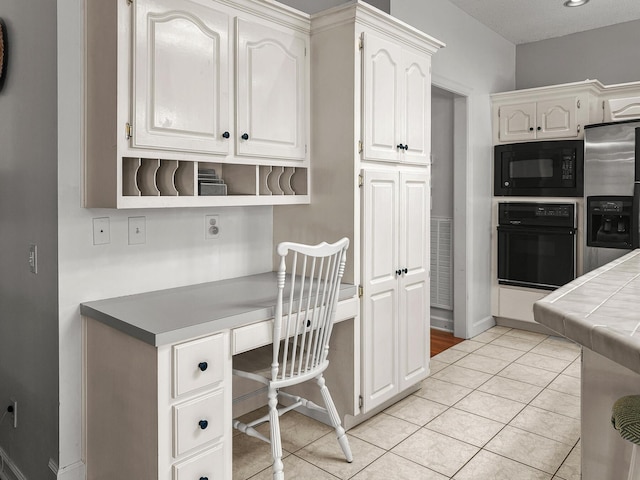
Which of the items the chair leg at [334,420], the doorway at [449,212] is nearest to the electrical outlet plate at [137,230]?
the chair leg at [334,420]

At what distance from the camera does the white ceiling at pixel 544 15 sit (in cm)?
397

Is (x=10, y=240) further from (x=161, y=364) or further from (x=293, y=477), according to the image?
(x=293, y=477)

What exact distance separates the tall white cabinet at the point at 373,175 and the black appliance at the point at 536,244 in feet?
5.97

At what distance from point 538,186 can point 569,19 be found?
1.51 metres

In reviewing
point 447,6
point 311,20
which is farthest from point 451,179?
point 311,20

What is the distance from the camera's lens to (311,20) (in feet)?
8.44

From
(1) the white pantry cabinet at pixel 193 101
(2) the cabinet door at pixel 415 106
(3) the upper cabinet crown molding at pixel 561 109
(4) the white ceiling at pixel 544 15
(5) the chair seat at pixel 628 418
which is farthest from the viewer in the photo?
(3) the upper cabinet crown molding at pixel 561 109

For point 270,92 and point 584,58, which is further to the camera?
point 584,58

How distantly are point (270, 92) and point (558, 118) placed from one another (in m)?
3.01

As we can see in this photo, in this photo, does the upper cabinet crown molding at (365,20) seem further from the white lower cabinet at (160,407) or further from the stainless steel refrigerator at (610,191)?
the stainless steel refrigerator at (610,191)

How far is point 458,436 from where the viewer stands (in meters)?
2.59

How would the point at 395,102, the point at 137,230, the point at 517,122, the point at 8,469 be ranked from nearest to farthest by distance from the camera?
the point at 137,230 → the point at 8,469 → the point at 395,102 → the point at 517,122

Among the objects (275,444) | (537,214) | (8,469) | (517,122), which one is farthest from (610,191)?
(8,469)

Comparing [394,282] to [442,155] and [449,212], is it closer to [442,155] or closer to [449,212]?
[449,212]
